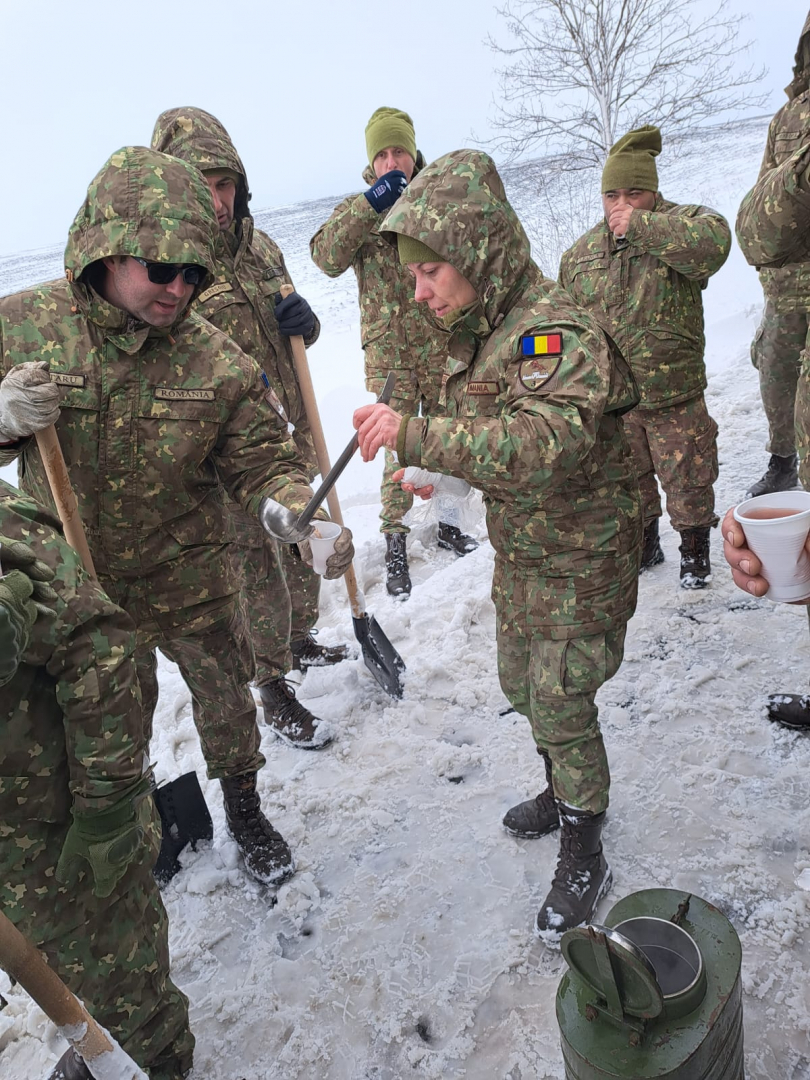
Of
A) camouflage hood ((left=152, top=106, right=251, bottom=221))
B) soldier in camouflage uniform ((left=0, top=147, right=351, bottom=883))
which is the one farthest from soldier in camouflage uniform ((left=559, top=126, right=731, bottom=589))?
soldier in camouflage uniform ((left=0, top=147, right=351, bottom=883))

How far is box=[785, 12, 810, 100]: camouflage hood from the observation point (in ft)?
9.12

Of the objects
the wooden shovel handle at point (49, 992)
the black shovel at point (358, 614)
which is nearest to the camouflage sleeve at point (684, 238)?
the black shovel at point (358, 614)

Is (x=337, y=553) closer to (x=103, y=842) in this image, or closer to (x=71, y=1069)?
(x=103, y=842)

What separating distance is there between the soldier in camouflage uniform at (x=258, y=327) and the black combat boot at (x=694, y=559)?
6.86 ft

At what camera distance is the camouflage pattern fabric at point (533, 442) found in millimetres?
1994

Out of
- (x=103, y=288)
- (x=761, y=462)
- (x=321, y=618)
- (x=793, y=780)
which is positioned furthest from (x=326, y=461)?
(x=761, y=462)

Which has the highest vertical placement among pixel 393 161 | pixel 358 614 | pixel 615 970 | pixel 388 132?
pixel 388 132

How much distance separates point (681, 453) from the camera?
4129mm

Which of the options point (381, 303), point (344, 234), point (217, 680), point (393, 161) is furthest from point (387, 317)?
point (217, 680)

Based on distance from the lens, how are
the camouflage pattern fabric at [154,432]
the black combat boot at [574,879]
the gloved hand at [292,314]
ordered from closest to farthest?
the camouflage pattern fabric at [154,432] → the black combat boot at [574,879] → the gloved hand at [292,314]

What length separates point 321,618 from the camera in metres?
4.91

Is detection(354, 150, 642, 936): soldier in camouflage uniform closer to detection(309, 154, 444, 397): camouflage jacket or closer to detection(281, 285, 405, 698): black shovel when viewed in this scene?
detection(281, 285, 405, 698): black shovel

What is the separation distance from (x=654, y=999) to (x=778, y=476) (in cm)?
433

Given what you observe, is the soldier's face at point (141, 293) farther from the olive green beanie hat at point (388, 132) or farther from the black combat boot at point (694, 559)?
the black combat boot at point (694, 559)
